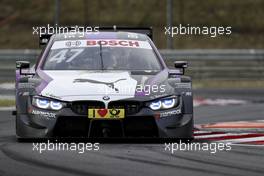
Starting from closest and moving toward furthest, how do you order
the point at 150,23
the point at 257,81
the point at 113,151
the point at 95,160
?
the point at 95,160, the point at 113,151, the point at 257,81, the point at 150,23

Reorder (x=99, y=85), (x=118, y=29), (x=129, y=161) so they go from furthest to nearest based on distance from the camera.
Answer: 1. (x=118, y=29)
2. (x=99, y=85)
3. (x=129, y=161)

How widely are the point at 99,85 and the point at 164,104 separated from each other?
2.33 feet

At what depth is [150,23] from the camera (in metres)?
44.9

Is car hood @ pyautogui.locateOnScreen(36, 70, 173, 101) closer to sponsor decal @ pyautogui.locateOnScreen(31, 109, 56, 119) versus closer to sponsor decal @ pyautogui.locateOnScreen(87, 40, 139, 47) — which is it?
sponsor decal @ pyautogui.locateOnScreen(31, 109, 56, 119)

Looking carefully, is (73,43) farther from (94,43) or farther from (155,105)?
(155,105)

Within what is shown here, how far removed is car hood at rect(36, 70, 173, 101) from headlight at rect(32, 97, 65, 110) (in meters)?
0.06

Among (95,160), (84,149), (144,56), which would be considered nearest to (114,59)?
(144,56)

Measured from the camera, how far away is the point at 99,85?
31.8 ft

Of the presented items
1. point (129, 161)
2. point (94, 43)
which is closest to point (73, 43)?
point (94, 43)

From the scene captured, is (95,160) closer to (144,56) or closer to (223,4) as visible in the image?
(144,56)

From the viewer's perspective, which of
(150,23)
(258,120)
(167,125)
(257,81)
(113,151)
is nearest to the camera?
(113,151)

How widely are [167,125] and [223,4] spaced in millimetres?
37862

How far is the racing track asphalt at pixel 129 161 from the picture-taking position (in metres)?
7.65

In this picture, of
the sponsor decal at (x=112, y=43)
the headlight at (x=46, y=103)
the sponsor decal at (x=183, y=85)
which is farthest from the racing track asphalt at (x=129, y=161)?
the sponsor decal at (x=112, y=43)
